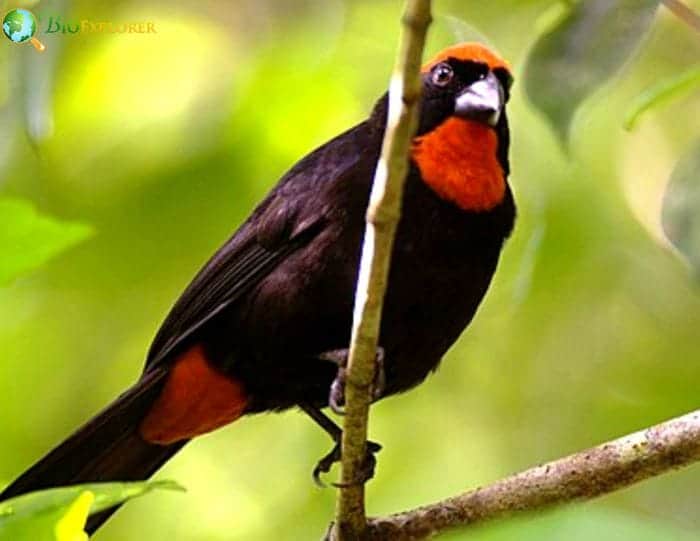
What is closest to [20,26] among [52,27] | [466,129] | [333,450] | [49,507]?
[52,27]

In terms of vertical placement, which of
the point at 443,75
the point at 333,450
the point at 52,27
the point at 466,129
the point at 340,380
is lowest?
the point at 333,450

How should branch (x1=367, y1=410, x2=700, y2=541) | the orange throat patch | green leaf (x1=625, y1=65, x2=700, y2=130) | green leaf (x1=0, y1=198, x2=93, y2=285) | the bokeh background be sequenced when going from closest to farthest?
1. green leaf (x1=0, y1=198, x2=93, y2=285)
2. green leaf (x1=625, y1=65, x2=700, y2=130)
3. branch (x1=367, y1=410, x2=700, y2=541)
4. the orange throat patch
5. the bokeh background

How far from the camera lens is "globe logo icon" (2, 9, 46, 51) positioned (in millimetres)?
2658

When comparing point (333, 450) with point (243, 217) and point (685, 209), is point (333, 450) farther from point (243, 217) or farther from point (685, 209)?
point (685, 209)

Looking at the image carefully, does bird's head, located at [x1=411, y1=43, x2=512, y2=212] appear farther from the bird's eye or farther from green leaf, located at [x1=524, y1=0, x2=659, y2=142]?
green leaf, located at [x1=524, y1=0, x2=659, y2=142]

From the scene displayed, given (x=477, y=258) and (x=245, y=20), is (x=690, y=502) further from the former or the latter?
(x=245, y=20)

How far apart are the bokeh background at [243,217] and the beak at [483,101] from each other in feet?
1.59

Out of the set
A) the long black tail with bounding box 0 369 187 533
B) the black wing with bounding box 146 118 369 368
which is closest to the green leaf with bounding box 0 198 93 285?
the black wing with bounding box 146 118 369 368

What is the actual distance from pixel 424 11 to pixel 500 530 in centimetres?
49

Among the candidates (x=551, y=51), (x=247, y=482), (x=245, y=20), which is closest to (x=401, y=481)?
(x=247, y=482)

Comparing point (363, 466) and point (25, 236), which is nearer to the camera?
point (25, 236)

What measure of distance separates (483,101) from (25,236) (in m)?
1.26

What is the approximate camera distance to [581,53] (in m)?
2.21

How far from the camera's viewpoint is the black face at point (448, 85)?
113 inches
